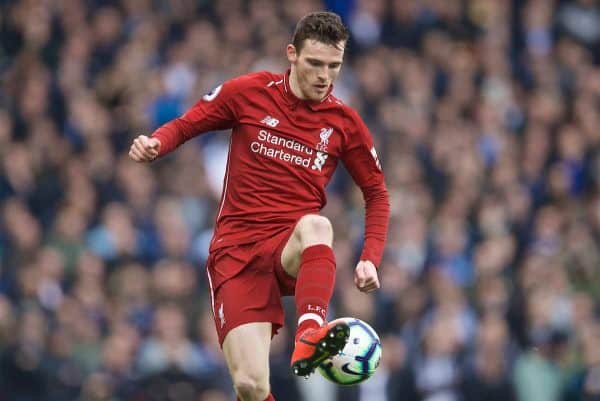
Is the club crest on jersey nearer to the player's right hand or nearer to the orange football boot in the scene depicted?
the player's right hand

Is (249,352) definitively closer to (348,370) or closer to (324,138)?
(348,370)

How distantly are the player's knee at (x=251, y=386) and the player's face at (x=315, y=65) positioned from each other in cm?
160

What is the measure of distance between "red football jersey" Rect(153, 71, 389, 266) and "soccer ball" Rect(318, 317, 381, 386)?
0.62 metres

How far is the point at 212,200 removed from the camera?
45.3 feet

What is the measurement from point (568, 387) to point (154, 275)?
12.7 feet

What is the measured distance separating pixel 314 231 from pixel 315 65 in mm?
920

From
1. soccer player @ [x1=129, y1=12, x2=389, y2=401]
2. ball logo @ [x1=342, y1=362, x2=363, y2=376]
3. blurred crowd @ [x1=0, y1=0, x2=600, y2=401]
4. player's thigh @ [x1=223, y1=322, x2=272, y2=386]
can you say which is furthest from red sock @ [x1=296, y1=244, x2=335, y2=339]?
blurred crowd @ [x1=0, y1=0, x2=600, y2=401]

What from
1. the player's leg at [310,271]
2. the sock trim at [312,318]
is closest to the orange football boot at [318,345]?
the player's leg at [310,271]

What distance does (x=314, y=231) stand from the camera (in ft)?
25.0

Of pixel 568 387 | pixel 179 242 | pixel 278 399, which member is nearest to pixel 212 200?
pixel 179 242

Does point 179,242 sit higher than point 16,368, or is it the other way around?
point 179,242

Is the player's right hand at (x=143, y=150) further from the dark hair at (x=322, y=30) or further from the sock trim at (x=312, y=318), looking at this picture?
the sock trim at (x=312, y=318)

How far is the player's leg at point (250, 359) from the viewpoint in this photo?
780 centimetres

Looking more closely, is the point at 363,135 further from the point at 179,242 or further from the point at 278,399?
the point at 179,242
